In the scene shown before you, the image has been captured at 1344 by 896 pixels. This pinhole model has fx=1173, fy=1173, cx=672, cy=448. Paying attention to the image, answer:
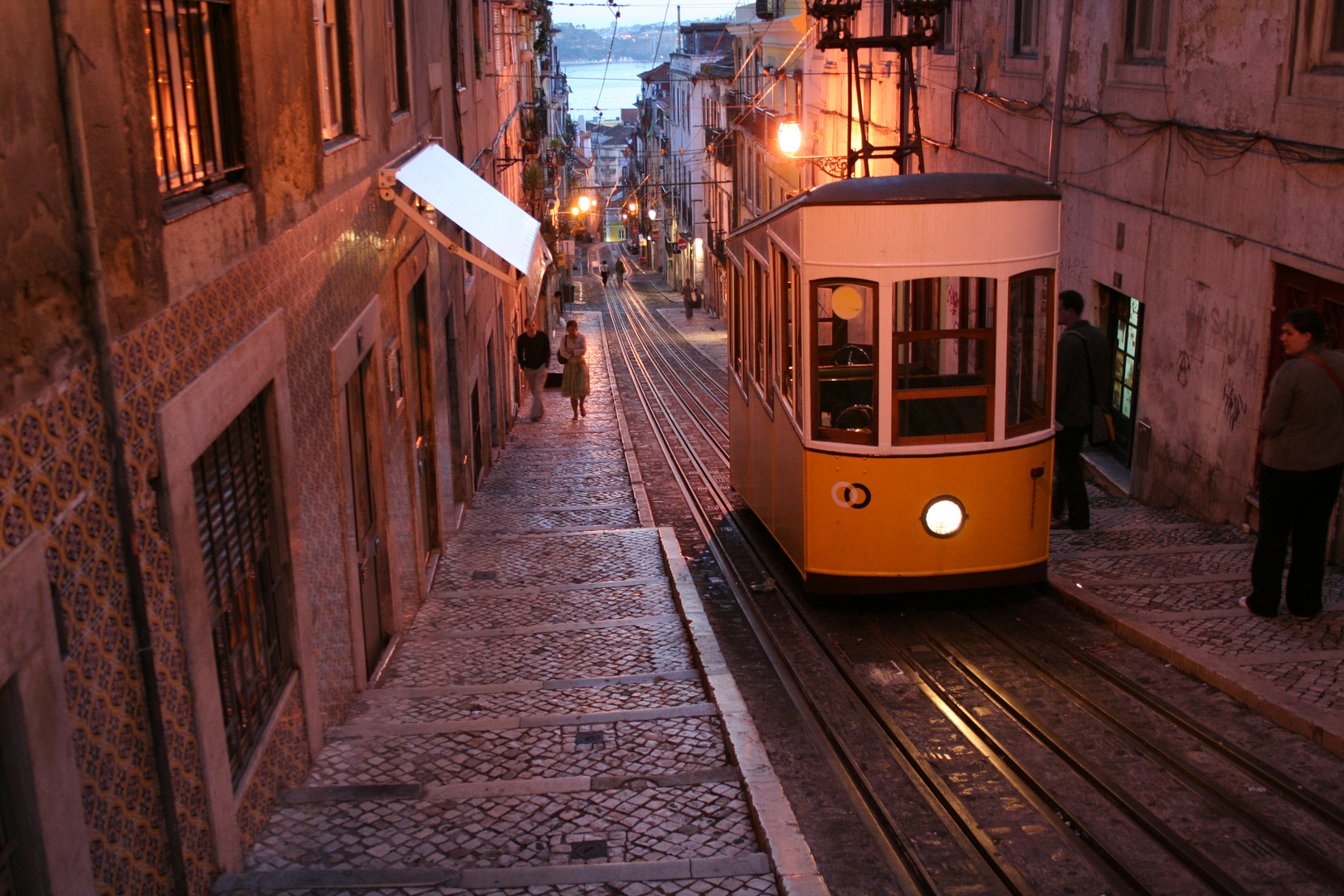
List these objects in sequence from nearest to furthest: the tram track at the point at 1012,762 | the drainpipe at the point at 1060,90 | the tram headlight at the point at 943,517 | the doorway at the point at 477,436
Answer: the tram track at the point at 1012,762 < the tram headlight at the point at 943,517 < the drainpipe at the point at 1060,90 < the doorway at the point at 477,436

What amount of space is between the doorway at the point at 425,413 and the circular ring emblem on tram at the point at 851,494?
152 inches

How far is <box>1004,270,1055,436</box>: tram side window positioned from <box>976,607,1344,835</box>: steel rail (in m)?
1.32

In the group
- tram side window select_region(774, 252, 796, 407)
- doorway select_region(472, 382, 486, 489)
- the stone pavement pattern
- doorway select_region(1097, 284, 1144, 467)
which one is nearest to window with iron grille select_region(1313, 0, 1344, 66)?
doorway select_region(1097, 284, 1144, 467)

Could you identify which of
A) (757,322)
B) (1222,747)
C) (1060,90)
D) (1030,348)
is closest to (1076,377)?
(1030,348)

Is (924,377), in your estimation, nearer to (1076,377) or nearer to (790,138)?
(1076,377)

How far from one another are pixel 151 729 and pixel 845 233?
4.64m

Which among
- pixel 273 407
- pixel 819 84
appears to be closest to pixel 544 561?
pixel 273 407

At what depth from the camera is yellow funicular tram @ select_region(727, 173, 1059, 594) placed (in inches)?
261

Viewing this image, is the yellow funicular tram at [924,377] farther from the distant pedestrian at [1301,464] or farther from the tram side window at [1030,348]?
the distant pedestrian at [1301,464]

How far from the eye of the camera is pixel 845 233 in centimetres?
668

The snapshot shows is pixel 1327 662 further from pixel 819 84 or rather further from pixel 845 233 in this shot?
pixel 819 84

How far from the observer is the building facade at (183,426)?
2.65m

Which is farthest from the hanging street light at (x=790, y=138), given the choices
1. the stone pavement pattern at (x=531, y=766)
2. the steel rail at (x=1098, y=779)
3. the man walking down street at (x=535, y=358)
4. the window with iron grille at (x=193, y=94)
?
the window with iron grille at (x=193, y=94)

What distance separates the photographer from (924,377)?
22.4ft
